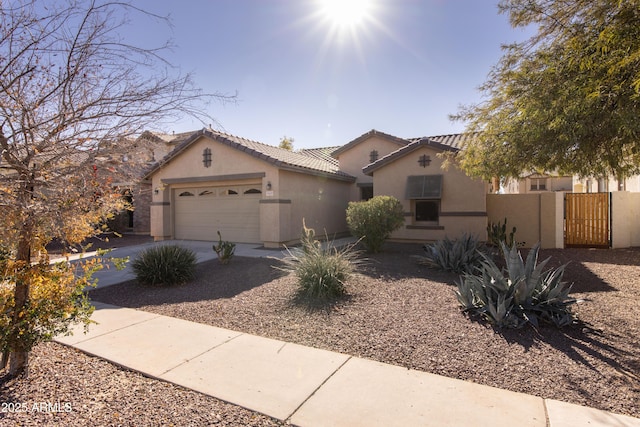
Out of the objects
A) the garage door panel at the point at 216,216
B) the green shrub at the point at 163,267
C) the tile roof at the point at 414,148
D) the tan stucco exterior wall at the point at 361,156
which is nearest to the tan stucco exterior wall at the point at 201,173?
the garage door panel at the point at 216,216

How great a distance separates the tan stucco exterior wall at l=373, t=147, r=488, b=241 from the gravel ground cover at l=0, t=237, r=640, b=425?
18.1 ft

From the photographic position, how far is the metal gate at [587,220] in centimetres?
1305

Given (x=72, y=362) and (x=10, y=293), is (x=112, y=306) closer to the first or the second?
(x=72, y=362)

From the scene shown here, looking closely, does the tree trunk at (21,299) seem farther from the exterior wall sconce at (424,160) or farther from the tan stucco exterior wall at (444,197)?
the exterior wall sconce at (424,160)

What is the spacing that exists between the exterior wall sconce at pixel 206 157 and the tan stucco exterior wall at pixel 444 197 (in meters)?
7.06

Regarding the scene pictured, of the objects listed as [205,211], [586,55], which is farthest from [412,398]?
[205,211]

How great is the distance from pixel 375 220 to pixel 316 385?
26.5 feet

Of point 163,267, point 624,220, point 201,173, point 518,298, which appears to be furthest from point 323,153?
point 518,298

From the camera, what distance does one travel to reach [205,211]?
1584 cm

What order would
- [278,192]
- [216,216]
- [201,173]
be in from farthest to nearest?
[216,216] → [201,173] → [278,192]

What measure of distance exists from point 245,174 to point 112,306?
8.19m

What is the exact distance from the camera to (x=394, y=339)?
483cm

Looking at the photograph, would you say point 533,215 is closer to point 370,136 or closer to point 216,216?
point 370,136

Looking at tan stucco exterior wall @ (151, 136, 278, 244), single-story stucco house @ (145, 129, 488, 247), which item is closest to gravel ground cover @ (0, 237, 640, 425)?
single-story stucco house @ (145, 129, 488, 247)
